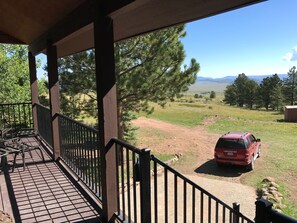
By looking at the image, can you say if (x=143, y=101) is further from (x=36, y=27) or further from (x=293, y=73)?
(x=293, y=73)

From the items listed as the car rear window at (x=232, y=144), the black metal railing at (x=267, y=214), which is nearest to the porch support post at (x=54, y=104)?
the black metal railing at (x=267, y=214)

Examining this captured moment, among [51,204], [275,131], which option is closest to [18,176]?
[51,204]

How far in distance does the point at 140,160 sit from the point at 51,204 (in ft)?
5.03

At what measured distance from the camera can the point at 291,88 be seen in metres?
43.9

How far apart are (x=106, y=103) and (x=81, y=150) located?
4.45ft

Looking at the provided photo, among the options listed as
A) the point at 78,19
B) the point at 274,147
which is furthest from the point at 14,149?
the point at 274,147

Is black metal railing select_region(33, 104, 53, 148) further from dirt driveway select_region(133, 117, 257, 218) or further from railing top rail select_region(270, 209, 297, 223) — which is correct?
dirt driveway select_region(133, 117, 257, 218)

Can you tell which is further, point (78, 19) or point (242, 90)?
point (242, 90)

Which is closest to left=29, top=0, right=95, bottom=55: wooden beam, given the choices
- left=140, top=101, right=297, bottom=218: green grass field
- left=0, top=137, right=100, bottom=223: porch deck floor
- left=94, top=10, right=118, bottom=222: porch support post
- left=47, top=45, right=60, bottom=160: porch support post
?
left=94, top=10, right=118, bottom=222: porch support post

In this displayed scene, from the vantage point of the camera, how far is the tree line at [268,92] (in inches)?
1633

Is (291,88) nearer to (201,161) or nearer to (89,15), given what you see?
(201,161)

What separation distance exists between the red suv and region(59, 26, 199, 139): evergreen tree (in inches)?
104

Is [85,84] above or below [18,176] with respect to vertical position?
above

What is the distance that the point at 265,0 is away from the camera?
1.84m
